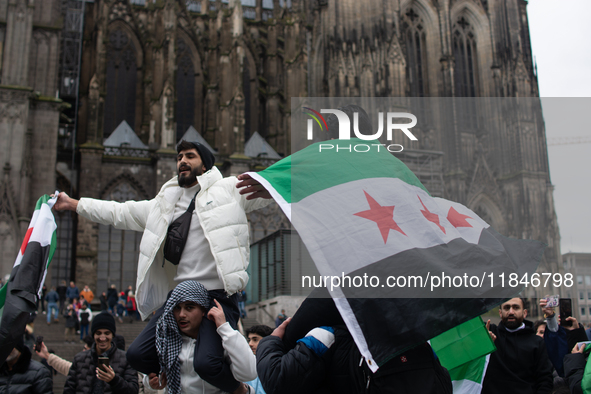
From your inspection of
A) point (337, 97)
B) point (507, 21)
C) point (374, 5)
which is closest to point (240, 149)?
point (337, 97)

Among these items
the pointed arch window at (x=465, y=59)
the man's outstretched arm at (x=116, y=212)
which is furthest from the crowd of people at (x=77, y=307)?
the pointed arch window at (x=465, y=59)

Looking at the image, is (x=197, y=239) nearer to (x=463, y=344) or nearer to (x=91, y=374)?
(x=463, y=344)

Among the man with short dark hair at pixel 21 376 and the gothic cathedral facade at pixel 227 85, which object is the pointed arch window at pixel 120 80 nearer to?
the gothic cathedral facade at pixel 227 85

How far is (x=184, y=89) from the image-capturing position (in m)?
31.3

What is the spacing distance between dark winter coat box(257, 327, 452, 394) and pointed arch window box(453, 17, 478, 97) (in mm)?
31265

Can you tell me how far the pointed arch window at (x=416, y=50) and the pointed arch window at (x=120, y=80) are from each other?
44.3ft

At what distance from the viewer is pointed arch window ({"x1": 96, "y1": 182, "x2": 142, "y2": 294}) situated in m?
25.5

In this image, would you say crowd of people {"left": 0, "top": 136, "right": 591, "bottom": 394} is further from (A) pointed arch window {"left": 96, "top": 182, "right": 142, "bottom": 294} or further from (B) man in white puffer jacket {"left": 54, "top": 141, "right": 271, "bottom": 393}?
(A) pointed arch window {"left": 96, "top": 182, "right": 142, "bottom": 294}

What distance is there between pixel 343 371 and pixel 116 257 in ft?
78.9

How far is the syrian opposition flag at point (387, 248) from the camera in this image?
9.59 ft

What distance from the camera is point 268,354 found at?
307 centimetres

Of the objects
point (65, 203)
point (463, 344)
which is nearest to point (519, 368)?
point (463, 344)

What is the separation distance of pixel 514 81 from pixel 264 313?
64.2 feet

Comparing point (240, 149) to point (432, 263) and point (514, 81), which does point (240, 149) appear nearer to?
point (514, 81)
